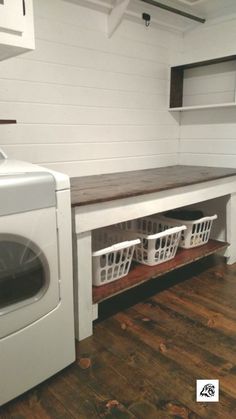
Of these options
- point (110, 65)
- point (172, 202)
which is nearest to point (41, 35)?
point (110, 65)

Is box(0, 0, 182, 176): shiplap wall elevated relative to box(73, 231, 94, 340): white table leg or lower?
elevated

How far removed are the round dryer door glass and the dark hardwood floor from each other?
43 centimetres

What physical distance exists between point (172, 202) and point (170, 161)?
1123mm

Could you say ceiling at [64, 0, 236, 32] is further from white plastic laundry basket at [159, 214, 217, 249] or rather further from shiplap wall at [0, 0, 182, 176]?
white plastic laundry basket at [159, 214, 217, 249]

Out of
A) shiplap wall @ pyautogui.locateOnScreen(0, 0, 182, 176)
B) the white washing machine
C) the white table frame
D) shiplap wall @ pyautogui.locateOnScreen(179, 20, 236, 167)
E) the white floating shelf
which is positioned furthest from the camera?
shiplap wall @ pyautogui.locateOnScreen(179, 20, 236, 167)

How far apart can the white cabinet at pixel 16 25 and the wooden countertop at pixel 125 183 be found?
671 millimetres

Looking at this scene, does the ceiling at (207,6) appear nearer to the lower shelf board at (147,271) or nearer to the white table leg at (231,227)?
the white table leg at (231,227)

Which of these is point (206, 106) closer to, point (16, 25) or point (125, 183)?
point (125, 183)

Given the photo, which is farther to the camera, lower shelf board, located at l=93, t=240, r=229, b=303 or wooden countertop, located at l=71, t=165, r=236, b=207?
lower shelf board, located at l=93, t=240, r=229, b=303

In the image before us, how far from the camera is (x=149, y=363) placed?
1.48 meters

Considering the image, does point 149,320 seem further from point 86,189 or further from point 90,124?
point 90,124

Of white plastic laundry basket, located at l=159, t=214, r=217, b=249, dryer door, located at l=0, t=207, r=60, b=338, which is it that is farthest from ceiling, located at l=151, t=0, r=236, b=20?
dryer door, located at l=0, t=207, r=60, b=338

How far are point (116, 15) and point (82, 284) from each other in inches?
70.4

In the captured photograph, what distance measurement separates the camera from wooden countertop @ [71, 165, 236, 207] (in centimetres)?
160
